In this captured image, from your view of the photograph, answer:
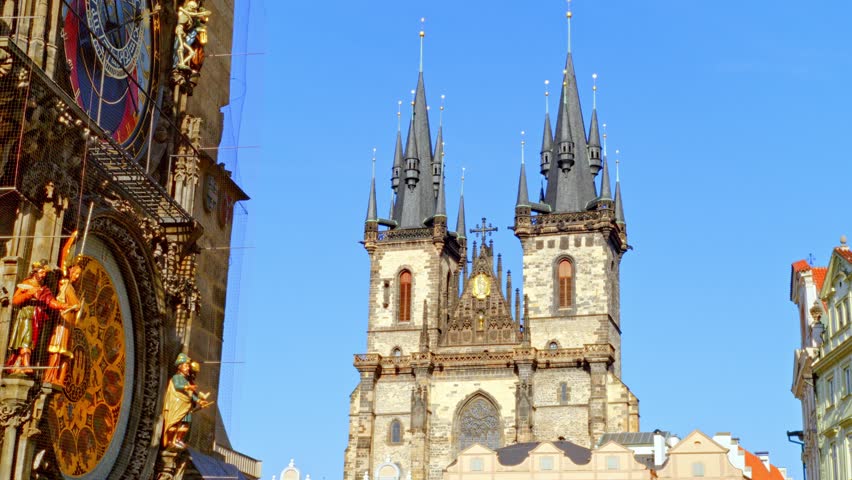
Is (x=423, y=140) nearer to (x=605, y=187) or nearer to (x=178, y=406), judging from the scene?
(x=605, y=187)

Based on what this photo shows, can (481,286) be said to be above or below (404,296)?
above

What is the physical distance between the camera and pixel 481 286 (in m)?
70.7

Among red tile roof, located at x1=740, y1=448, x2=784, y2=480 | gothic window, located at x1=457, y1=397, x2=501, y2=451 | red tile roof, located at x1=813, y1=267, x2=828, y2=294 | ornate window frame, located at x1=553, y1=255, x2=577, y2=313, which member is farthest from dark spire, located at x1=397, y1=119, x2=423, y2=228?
red tile roof, located at x1=813, y1=267, x2=828, y2=294

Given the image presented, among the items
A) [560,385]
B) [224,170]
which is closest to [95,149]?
[224,170]

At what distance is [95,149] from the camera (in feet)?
47.0

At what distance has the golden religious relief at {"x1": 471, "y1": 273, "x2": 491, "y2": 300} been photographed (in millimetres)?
70125

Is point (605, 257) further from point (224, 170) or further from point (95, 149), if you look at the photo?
point (95, 149)

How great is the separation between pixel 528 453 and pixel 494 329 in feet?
57.5

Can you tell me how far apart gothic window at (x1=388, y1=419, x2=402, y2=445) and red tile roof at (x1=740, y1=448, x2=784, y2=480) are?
1870cm

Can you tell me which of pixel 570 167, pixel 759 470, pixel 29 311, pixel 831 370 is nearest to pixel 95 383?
pixel 29 311

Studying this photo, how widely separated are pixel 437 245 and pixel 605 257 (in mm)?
9738

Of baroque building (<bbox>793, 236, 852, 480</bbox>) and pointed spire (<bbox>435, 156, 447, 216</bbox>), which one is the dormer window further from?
baroque building (<bbox>793, 236, 852, 480</bbox>)

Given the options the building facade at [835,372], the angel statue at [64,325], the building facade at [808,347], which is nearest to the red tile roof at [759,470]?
the building facade at [808,347]

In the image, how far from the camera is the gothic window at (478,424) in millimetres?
65438
